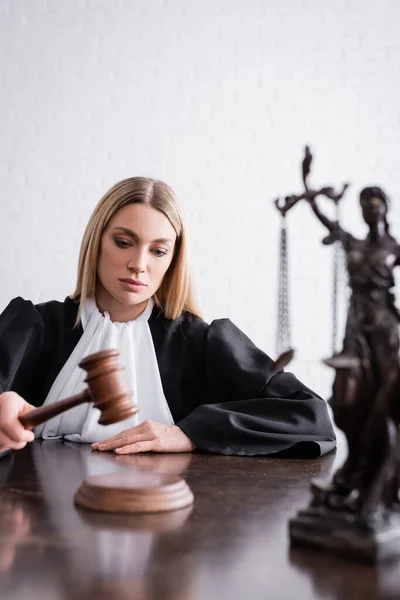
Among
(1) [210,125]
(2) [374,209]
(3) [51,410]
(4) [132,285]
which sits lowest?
(3) [51,410]

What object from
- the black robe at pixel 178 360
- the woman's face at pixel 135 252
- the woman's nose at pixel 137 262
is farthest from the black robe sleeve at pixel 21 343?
the woman's nose at pixel 137 262

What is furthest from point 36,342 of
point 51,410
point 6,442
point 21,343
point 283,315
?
point 283,315

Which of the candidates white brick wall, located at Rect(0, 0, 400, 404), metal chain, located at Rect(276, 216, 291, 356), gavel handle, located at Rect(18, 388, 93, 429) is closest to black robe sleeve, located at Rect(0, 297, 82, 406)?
gavel handle, located at Rect(18, 388, 93, 429)

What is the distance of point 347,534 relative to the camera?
2.91 ft

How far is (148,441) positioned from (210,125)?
9.00 feet

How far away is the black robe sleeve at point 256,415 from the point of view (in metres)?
1.84

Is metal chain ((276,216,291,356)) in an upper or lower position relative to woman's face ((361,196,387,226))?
lower

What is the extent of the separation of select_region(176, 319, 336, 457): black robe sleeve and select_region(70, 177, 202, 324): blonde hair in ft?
0.79

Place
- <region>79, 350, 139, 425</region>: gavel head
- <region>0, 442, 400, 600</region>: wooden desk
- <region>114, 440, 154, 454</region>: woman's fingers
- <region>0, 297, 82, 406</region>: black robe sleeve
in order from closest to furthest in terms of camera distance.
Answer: <region>0, 442, 400, 600</region>: wooden desk < <region>79, 350, 139, 425</region>: gavel head < <region>114, 440, 154, 454</region>: woman's fingers < <region>0, 297, 82, 406</region>: black robe sleeve

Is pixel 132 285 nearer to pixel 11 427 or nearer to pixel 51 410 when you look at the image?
pixel 11 427

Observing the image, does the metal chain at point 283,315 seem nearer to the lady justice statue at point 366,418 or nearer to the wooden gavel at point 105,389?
the lady justice statue at point 366,418

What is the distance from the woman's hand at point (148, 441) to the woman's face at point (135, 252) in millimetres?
483

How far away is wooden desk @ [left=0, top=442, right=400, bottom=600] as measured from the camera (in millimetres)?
787

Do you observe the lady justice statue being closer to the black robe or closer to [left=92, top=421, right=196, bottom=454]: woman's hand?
[left=92, top=421, right=196, bottom=454]: woman's hand
